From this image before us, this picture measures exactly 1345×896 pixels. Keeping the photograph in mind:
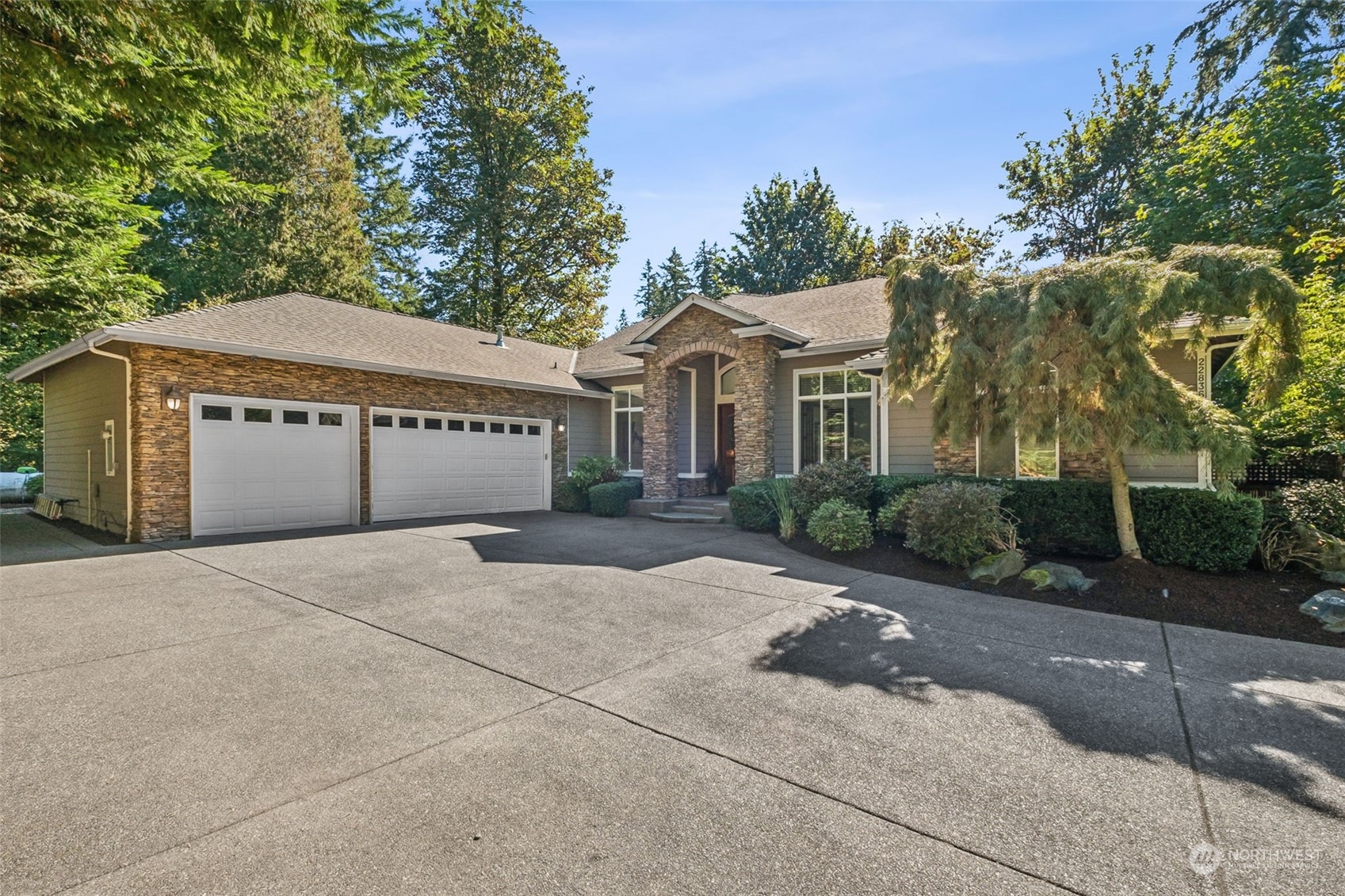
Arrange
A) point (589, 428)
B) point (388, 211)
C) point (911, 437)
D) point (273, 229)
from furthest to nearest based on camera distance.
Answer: point (388, 211), point (273, 229), point (589, 428), point (911, 437)

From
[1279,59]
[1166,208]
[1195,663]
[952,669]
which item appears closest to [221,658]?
[952,669]

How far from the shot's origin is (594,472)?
14.8m

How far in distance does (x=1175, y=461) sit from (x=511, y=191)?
23825 mm

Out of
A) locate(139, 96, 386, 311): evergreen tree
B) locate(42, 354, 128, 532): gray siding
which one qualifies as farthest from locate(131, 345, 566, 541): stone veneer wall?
locate(139, 96, 386, 311): evergreen tree

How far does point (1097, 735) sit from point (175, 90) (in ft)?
25.4

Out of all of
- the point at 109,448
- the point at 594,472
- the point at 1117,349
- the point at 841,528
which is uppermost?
the point at 1117,349

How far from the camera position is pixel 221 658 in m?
4.55

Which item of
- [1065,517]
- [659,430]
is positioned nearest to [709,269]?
[659,430]

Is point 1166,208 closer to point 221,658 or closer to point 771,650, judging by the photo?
point 771,650

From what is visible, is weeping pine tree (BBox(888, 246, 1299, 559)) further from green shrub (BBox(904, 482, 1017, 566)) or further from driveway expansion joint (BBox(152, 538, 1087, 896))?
driveway expansion joint (BBox(152, 538, 1087, 896))

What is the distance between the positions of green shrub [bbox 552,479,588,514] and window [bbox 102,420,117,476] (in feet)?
27.1

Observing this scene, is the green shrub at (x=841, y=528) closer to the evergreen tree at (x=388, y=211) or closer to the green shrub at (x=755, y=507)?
the green shrub at (x=755, y=507)

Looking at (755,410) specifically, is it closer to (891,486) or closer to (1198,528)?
(891,486)

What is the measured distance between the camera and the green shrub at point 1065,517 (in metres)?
8.10
